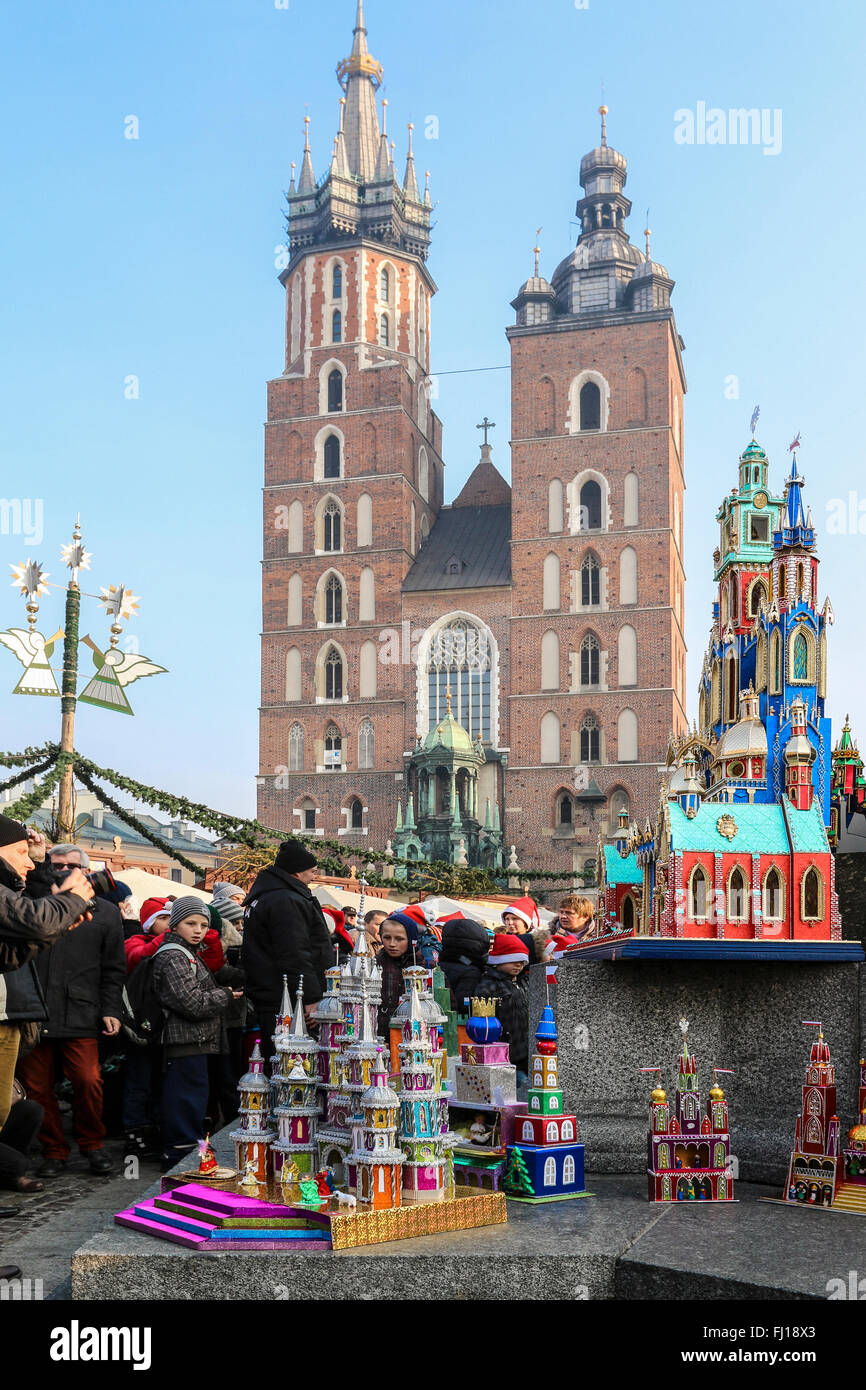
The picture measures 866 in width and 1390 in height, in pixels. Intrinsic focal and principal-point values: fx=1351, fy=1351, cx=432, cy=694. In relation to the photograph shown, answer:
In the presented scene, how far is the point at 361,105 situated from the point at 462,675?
2493 cm

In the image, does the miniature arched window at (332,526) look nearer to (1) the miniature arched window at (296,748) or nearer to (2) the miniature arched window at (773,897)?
(1) the miniature arched window at (296,748)

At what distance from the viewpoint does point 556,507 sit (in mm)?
42875

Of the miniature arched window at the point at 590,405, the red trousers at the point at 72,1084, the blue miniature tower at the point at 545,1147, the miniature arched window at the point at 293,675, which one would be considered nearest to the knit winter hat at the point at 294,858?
the red trousers at the point at 72,1084

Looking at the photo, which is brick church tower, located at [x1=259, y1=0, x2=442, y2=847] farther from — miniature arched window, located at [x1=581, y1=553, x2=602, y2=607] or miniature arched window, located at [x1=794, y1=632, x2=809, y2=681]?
miniature arched window, located at [x1=794, y1=632, x2=809, y2=681]

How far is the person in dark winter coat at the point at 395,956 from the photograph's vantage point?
5.93m

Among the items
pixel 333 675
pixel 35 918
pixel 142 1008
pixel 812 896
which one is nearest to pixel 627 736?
pixel 333 675

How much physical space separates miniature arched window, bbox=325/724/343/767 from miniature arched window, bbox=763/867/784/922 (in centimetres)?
3868

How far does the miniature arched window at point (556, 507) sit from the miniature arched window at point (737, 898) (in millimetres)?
38508

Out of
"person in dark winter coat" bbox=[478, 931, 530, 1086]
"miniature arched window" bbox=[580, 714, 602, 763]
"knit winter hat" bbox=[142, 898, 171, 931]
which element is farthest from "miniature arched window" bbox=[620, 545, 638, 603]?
"person in dark winter coat" bbox=[478, 931, 530, 1086]

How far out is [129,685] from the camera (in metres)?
12.8

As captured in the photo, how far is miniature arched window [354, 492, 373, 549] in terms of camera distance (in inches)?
1753

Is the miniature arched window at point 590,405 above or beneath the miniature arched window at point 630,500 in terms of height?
above

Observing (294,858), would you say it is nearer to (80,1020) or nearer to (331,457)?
(80,1020)
